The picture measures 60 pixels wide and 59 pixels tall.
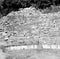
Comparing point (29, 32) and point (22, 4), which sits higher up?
point (22, 4)

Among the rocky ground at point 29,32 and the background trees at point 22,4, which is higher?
the background trees at point 22,4

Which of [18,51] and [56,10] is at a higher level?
[56,10]

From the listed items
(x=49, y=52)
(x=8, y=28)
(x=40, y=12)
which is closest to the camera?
(x=49, y=52)

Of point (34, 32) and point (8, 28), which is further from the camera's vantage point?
point (8, 28)

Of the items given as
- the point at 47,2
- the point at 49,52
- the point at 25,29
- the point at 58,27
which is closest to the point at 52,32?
the point at 58,27

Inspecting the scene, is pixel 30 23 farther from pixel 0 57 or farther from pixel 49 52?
pixel 0 57

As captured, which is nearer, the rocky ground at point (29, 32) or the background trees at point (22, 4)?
the rocky ground at point (29, 32)

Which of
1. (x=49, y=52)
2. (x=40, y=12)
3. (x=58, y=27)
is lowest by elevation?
(x=49, y=52)

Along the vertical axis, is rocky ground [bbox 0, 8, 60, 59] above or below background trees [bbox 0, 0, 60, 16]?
below

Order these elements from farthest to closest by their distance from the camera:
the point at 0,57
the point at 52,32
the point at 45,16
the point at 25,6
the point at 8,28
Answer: the point at 25,6
the point at 45,16
the point at 8,28
the point at 52,32
the point at 0,57

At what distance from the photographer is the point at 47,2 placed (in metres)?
11.3

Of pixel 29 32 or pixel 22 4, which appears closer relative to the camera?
pixel 29 32

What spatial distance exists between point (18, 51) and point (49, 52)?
1.23 metres

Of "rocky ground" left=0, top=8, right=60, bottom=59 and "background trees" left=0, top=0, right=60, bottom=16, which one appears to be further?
"background trees" left=0, top=0, right=60, bottom=16
